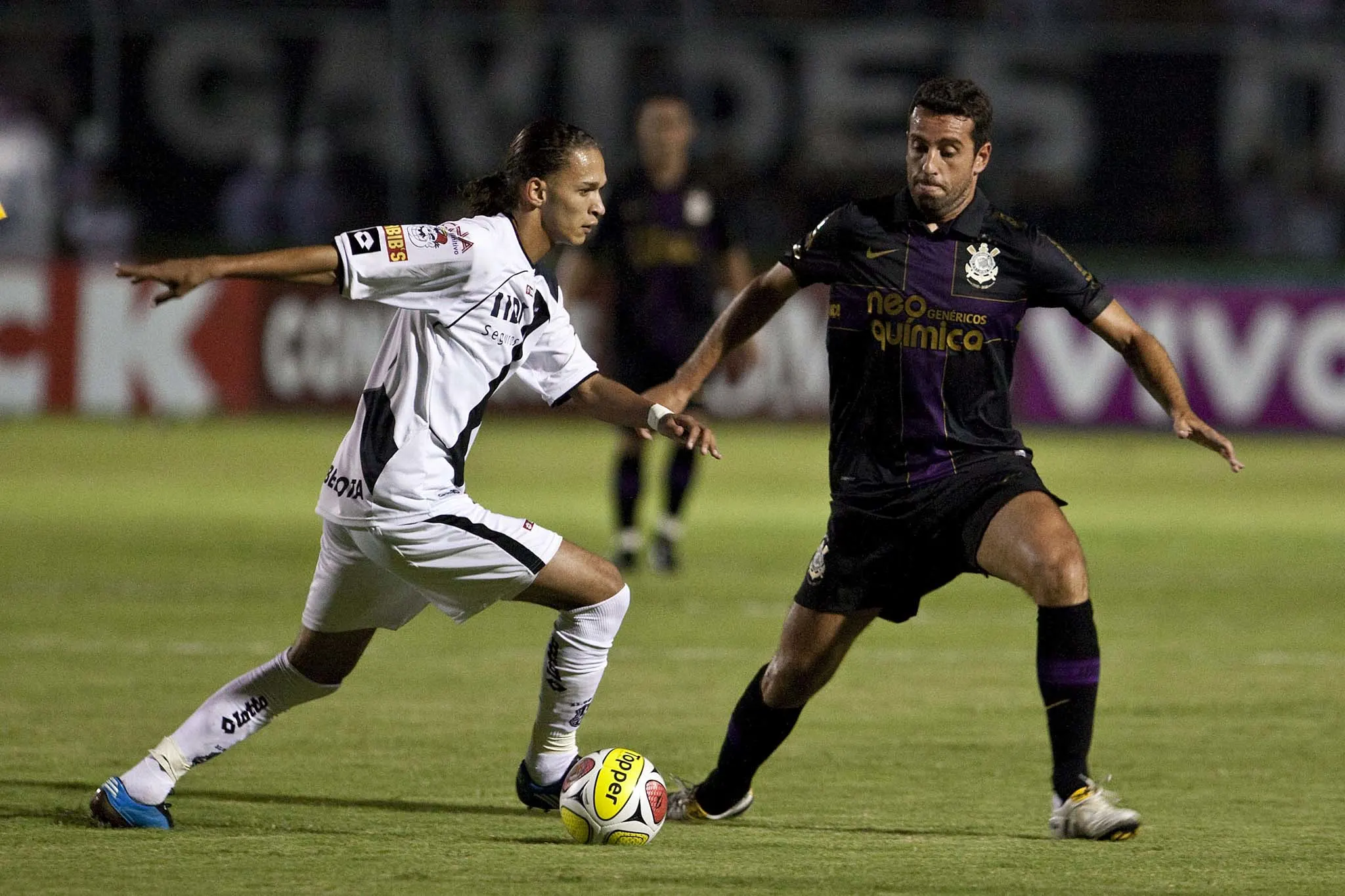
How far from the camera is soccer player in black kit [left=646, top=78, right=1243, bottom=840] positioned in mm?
5680

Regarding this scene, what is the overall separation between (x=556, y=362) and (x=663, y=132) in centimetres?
600

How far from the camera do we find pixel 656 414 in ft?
18.7

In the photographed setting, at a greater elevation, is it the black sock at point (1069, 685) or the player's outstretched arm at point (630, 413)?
the player's outstretched arm at point (630, 413)

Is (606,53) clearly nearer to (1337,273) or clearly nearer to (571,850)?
(1337,273)

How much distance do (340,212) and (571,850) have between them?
16688 millimetres

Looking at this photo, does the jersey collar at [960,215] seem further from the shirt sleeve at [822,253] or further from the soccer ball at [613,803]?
the soccer ball at [613,803]

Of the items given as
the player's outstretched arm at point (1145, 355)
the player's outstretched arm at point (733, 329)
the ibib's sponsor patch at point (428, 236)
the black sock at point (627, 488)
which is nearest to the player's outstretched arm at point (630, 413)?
the player's outstretched arm at point (733, 329)

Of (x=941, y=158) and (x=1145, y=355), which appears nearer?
(x=941, y=158)

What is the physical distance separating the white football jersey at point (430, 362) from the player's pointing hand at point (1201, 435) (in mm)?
1795

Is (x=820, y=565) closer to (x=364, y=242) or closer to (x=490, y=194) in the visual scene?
(x=490, y=194)

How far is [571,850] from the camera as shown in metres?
5.43

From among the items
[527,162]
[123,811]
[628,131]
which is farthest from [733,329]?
[628,131]

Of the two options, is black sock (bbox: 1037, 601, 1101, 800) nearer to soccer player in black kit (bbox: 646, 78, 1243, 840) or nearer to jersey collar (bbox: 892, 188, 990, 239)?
soccer player in black kit (bbox: 646, 78, 1243, 840)

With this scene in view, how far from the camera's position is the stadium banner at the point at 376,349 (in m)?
19.1
